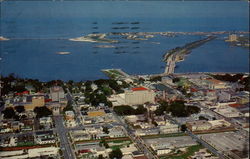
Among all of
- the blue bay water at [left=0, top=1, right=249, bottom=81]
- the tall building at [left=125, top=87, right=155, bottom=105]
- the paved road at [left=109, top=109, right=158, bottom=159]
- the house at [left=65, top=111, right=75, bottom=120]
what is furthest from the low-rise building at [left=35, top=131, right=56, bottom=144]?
the blue bay water at [left=0, top=1, right=249, bottom=81]

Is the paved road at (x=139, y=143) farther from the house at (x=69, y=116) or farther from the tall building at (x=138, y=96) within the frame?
the tall building at (x=138, y=96)

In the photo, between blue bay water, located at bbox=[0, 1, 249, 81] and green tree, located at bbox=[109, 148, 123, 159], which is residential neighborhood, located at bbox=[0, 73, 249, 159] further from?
blue bay water, located at bbox=[0, 1, 249, 81]

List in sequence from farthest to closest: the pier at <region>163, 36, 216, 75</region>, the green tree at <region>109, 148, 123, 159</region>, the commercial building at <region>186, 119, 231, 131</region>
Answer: the pier at <region>163, 36, 216, 75</region> < the commercial building at <region>186, 119, 231, 131</region> < the green tree at <region>109, 148, 123, 159</region>

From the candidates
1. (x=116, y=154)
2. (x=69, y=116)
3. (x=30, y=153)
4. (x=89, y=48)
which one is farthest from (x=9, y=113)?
(x=89, y=48)

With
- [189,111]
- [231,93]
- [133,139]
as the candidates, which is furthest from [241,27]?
[133,139]

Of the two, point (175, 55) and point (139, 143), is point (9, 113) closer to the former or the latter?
point (139, 143)

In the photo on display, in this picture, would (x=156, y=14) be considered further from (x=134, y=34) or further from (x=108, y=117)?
(x=108, y=117)
